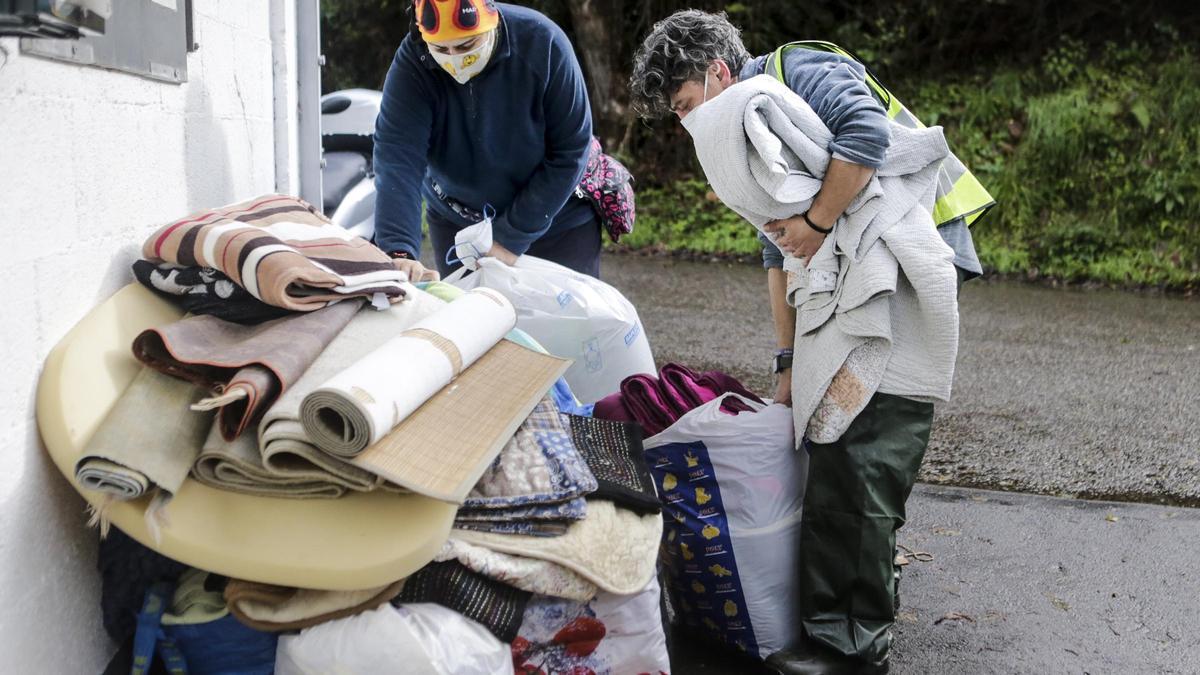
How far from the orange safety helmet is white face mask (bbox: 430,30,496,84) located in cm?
7

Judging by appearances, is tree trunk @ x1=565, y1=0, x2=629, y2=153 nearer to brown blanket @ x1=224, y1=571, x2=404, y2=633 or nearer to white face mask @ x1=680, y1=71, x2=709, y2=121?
white face mask @ x1=680, y1=71, x2=709, y2=121

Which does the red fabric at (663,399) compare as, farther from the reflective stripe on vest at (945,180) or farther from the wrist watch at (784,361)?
the reflective stripe on vest at (945,180)

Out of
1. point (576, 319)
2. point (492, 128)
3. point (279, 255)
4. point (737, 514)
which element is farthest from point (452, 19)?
point (737, 514)

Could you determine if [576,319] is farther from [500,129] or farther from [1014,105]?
[1014,105]

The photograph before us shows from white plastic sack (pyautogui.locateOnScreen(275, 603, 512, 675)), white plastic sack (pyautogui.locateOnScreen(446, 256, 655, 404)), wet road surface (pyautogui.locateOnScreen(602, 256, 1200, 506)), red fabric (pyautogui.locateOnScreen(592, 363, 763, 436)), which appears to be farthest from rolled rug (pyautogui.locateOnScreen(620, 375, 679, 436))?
wet road surface (pyautogui.locateOnScreen(602, 256, 1200, 506))

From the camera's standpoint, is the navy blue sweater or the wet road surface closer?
the navy blue sweater

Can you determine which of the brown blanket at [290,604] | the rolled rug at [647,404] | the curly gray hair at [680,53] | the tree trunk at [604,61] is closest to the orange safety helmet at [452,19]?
the curly gray hair at [680,53]

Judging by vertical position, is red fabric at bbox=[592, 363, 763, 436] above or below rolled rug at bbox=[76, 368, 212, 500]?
below

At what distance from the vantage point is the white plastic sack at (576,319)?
11.0 feet

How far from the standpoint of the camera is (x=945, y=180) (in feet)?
9.32

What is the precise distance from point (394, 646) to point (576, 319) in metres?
1.44

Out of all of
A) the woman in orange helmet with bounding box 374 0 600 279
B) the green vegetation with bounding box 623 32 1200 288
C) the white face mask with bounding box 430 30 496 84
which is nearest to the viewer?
the white face mask with bounding box 430 30 496 84

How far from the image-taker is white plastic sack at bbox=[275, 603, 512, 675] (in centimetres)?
→ 207

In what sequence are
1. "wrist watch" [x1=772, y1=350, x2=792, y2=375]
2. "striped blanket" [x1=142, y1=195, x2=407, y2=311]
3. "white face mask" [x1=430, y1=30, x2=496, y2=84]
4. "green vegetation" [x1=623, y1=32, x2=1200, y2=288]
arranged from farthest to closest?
"green vegetation" [x1=623, y1=32, x2=1200, y2=288] → "white face mask" [x1=430, y1=30, x2=496, y2=84] → "wrist watch" [x1=772, y1=350, x2=792, y2=375] → "striped blanket" [x1=142, y1=195, x2=407, y2=311]
